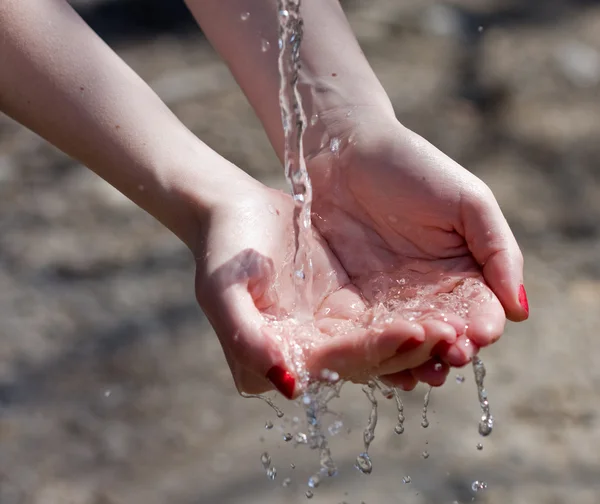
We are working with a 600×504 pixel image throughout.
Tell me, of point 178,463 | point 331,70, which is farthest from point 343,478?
point 331,70

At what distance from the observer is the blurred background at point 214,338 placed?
166 centimetres

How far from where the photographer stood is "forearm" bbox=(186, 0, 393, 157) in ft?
4.30

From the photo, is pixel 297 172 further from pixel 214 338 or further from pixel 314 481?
pixel 214 338

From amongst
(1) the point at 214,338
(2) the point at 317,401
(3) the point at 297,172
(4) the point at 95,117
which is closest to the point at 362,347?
(2) the point at 317,401

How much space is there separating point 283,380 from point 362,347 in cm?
10

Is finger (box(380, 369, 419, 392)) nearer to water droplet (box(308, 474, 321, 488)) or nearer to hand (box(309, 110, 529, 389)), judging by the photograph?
hand (box(309, 110, 529, 389))

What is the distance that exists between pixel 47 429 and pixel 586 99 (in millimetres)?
2013

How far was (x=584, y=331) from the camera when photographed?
198 centimetres

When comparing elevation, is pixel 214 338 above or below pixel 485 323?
below

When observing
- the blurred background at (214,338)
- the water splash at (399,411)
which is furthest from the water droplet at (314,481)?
the water splash at (399,411)

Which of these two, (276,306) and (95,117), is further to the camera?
(95,117)

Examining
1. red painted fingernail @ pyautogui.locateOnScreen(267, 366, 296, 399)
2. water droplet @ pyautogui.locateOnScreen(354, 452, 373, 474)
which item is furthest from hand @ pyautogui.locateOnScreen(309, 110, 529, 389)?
water droplet @ pyautogui.locateOnScreen(354, 452, 373, 474)

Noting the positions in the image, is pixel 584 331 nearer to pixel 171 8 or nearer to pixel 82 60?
pixel 82 60

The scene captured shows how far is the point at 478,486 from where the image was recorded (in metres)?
1.61
